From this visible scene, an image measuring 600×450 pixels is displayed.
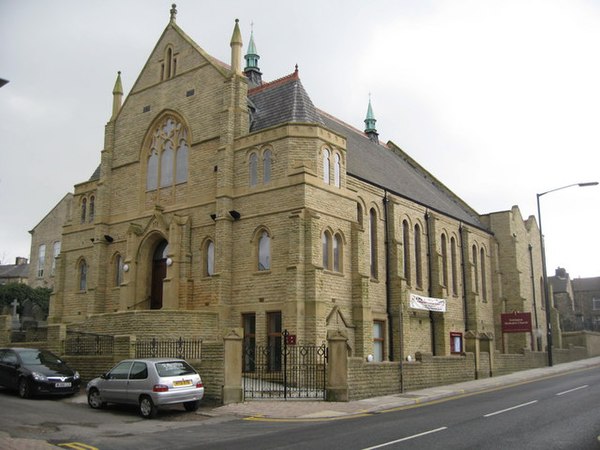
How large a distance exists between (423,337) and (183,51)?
1945cm

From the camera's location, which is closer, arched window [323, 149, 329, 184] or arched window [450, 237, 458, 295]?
arched window [323, 149, 329, 184]

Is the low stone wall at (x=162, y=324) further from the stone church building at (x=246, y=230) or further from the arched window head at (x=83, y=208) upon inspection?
the arched window head at (x=83, y=208)

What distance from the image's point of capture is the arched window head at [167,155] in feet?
99.1

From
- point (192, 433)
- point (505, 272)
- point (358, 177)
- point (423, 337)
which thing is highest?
point (358, 177)

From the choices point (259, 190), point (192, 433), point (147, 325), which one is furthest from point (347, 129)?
point (192, 433)

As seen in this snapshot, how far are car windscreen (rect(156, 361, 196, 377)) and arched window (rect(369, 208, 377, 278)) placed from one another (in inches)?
575

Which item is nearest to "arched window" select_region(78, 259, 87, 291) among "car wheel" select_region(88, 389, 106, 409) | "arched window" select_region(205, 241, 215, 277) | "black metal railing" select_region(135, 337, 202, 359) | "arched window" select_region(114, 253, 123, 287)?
"arched window" select_region(114, 253, 123, 287)

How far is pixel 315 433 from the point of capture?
1334 centimetres

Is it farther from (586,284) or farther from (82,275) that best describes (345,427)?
(586,284)

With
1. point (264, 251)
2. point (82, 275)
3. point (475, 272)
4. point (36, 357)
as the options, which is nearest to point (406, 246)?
point (475, 272)

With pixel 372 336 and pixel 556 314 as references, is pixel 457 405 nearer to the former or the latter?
pixel 372 336

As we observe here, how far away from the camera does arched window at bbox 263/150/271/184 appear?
1038 inches

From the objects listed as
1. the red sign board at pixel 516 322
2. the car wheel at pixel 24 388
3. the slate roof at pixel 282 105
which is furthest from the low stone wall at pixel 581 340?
the car wheel at pixel 24 388

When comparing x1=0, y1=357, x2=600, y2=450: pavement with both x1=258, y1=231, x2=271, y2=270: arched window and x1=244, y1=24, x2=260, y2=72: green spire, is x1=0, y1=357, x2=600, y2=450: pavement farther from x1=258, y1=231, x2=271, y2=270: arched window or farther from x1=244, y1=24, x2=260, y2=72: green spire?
x1=244, y1=24, x2=260, y2=72: green spire
